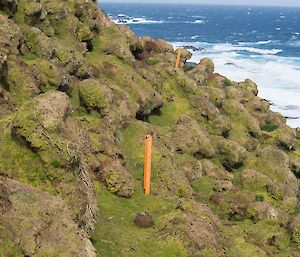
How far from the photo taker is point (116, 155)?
29000 mm

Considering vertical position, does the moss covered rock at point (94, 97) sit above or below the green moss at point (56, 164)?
below

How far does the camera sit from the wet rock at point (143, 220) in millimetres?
23344

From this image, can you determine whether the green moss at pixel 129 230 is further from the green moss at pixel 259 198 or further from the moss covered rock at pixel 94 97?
the green moss at pixel 259 198

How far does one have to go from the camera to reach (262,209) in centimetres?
3017

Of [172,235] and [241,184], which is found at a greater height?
[172,235]

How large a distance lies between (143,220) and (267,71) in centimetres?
10861

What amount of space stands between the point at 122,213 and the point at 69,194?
6.22m

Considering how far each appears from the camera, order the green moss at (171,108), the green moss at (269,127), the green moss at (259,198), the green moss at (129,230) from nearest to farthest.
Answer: the green moss at (129,230) < the green moss at (259,198) < the green moss at (171,108) < the green moss at (269,127)

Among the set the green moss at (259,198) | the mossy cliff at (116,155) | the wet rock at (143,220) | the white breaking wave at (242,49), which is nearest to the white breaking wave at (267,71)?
the white breaking wave at (242,49)

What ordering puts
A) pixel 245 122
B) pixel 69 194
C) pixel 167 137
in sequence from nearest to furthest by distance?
pixel 69 194
pixel 167 137
pixel 245 122

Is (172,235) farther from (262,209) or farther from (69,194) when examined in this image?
(262,209)

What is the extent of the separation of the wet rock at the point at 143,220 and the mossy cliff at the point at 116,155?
0.87 ft

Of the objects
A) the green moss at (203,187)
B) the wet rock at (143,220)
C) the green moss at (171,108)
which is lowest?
the green moss at (203,187)

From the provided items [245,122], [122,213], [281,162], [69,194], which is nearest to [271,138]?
[245,122]
